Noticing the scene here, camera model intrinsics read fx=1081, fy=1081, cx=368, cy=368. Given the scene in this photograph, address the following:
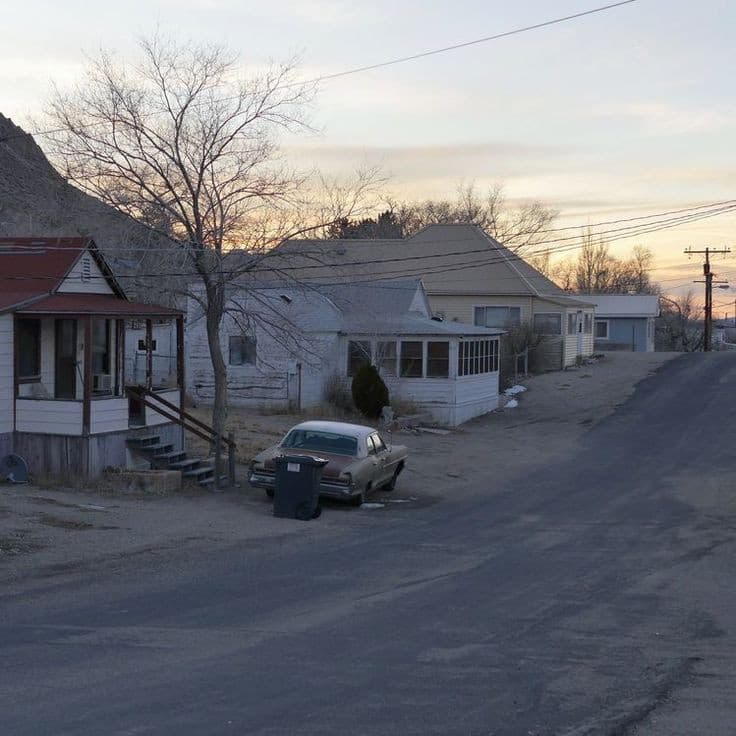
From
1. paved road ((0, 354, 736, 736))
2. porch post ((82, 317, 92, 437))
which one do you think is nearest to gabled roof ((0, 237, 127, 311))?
porch post ((82, 317, 92, 437))

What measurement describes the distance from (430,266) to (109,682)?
4646cm

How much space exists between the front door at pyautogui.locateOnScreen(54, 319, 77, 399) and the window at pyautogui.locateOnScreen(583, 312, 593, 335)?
37482mm

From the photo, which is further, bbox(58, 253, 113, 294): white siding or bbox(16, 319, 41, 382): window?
bbox(58, 253, 113, 294): white siding

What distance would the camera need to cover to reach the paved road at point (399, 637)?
7582 mm

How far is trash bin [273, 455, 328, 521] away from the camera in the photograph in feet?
63.4

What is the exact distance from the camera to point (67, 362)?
23.8 m

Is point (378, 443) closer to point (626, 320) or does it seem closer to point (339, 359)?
point (339, 359)

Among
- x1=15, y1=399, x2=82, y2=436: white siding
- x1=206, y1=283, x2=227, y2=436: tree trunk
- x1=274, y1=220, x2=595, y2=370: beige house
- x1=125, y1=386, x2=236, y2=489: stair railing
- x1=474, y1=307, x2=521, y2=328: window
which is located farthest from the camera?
x1=474, y1=307, x2=521, y2=328: window

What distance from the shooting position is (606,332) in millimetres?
71125

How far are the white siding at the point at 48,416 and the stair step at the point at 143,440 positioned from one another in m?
1.48

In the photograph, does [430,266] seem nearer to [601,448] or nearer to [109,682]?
[601,448]

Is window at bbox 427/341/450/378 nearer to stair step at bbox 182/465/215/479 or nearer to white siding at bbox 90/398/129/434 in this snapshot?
stair step at bbox 182/465/215/479

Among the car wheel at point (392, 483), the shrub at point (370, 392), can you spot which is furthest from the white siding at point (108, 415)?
the shrub at point (370, 392)

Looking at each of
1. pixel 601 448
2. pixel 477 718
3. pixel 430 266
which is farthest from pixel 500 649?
pixel 430 266
